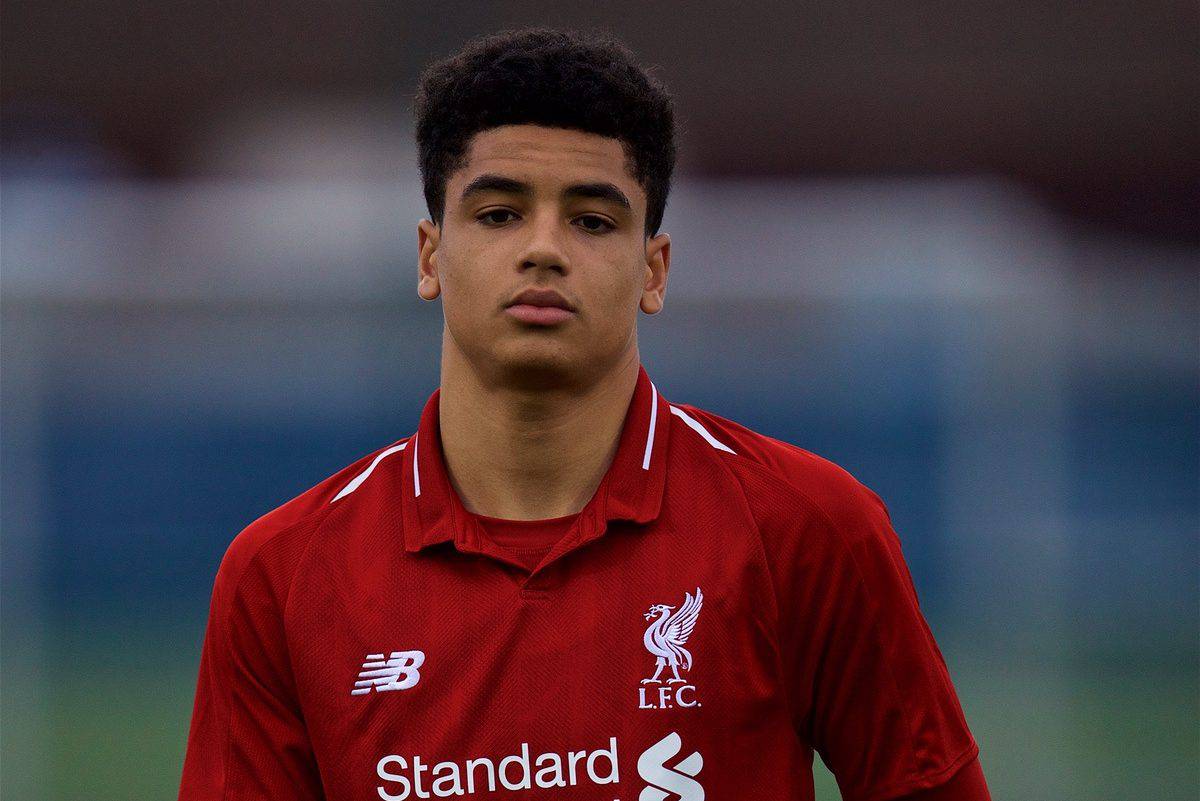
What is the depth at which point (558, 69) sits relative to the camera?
1508mm

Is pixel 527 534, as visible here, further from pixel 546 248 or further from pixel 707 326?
pixel 707 326

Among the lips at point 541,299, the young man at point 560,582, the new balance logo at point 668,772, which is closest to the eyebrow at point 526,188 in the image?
the young man at point 560,582

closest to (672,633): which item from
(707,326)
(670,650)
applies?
(670,650)

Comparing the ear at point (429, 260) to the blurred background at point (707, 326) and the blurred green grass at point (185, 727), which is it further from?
the blurred green grass at point (185, 727)

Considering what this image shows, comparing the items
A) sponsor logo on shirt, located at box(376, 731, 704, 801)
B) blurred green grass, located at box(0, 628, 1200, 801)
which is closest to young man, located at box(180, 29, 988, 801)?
sponsor logo on shirt, located at box(376, 731, 704, 801)

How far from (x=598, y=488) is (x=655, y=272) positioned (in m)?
0.29

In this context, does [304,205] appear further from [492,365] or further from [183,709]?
[492,365]

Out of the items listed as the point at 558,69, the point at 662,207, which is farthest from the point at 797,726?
the point at 558,69

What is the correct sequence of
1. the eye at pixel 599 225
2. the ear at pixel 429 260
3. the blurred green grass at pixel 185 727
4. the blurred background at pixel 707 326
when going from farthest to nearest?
the blurred background at pixel 707 326
the blurred green grass at pixel 185 727
the ear at pixel 429 260
the eye at pixel 599 225

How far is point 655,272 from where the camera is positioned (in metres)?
1.62

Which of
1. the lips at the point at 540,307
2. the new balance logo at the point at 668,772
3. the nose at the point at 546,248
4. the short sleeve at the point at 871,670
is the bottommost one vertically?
the new balance logo at the point at 668,772

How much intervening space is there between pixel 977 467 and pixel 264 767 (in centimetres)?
357

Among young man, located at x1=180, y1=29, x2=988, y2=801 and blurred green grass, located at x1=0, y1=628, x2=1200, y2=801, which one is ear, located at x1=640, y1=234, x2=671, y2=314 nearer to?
young man, located at x1=180, y1=29, x2=988, y2=801

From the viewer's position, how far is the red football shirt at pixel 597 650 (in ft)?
4.53
